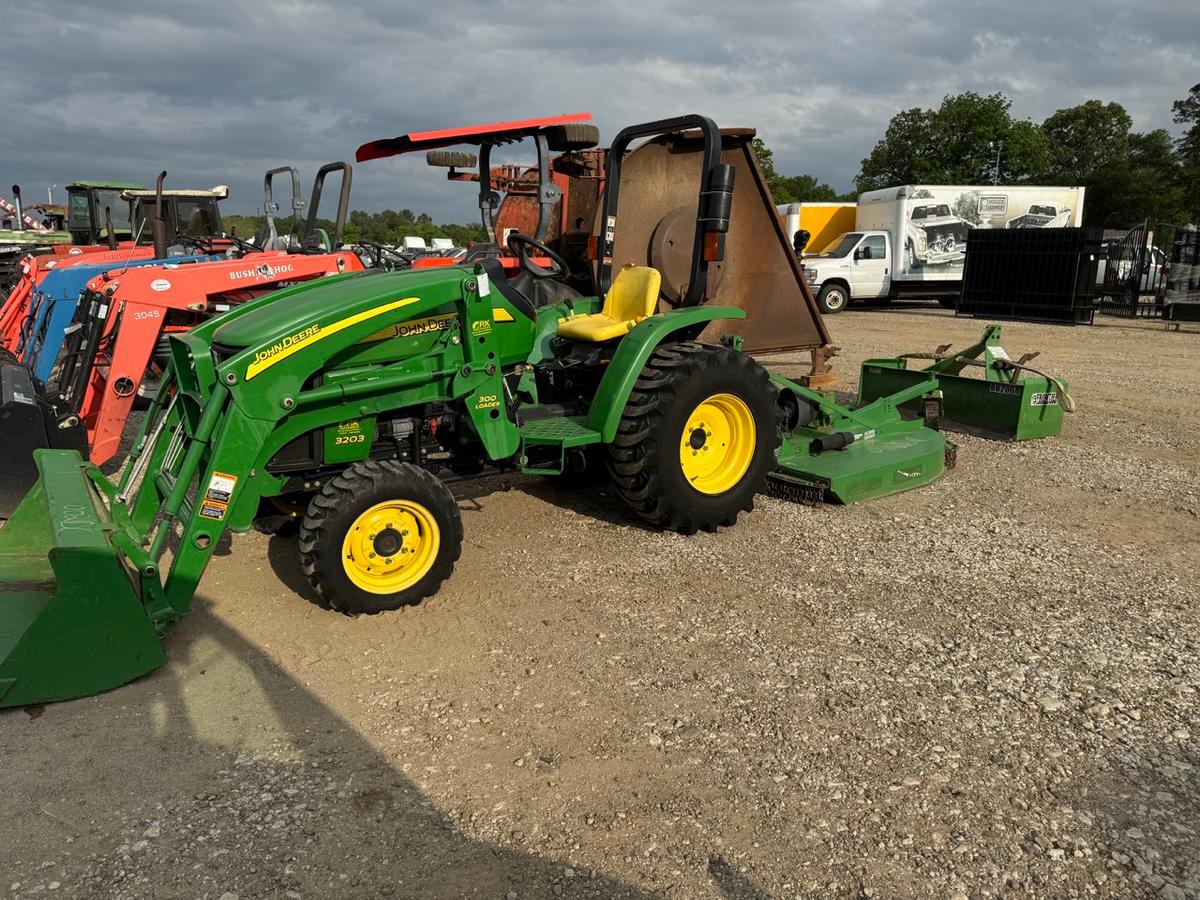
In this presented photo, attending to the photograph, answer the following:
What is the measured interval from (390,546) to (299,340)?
92cm

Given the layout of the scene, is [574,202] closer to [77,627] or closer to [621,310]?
[621,310]

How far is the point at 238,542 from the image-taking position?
4688 millimetres

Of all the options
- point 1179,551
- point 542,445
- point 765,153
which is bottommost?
point 1179,551

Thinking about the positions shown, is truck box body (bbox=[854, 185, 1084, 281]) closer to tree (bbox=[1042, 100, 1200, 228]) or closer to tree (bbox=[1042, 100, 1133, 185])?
tree (bbox=[1042, 100, 1200, 228])

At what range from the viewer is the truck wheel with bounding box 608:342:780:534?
174 inches

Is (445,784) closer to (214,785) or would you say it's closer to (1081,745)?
(214,785)

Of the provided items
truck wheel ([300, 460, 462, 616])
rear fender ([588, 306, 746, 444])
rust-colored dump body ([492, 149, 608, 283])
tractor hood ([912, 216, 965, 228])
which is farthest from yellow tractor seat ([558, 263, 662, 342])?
tractor hood ([912, 216, 965, 228])

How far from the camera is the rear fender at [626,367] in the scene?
4.35m

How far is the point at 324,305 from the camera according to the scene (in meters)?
3.69

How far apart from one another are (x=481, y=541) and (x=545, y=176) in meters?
2.15

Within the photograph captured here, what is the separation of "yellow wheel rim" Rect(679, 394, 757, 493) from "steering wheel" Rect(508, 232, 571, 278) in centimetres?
122

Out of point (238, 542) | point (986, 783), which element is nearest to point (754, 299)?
point (238, 542)

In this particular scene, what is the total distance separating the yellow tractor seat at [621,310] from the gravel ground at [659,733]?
44.9 inches

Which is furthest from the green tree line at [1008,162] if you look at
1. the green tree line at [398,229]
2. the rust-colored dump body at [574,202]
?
the rust-colored dump body at [574,202]
